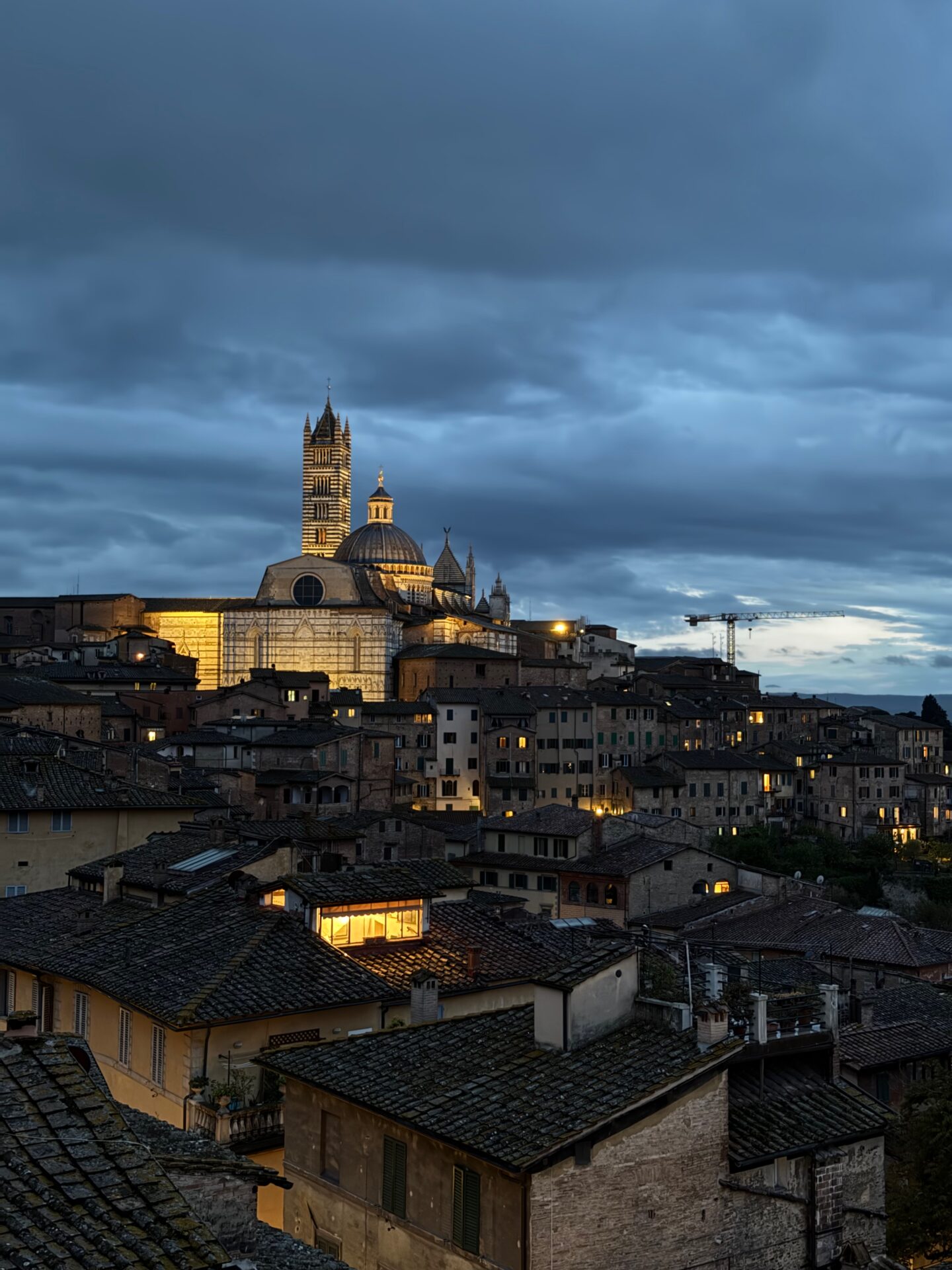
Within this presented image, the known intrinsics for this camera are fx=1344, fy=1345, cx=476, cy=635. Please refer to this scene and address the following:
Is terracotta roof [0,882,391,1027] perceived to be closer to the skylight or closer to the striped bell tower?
the skylight

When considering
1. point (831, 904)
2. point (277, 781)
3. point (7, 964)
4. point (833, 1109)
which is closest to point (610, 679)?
point (277, 781)

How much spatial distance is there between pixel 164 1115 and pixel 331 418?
14085 cm

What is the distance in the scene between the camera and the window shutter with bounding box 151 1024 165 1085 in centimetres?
1856

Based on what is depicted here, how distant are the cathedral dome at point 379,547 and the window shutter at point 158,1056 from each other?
11307 cm

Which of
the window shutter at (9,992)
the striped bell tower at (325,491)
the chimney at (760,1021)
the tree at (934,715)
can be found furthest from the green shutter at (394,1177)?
the striped bell tower at (325,491)

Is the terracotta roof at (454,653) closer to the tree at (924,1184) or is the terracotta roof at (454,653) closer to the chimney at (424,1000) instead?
the tree at (924,1184)

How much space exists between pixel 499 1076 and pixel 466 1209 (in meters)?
1.41

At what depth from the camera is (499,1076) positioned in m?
13.5

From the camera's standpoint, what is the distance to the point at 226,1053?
1806 centimetres

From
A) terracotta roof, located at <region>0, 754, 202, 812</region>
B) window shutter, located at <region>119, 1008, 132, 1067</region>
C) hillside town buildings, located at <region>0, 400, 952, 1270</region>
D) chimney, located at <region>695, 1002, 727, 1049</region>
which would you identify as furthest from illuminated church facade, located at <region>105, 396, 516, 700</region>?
chimney, located at <region>695, 1002, 727, 1049</region>

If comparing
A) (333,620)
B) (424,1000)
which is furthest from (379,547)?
(424,1000)

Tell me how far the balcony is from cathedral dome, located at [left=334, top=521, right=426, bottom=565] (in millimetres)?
115432

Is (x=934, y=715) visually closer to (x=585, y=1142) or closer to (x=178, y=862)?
(x=178, y=862)

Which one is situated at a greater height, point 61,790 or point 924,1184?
point 61,790
